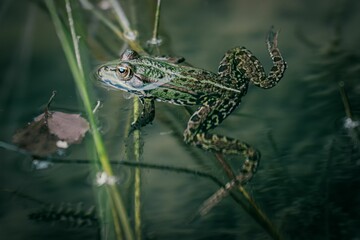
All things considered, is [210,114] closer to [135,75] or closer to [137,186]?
[135,75]

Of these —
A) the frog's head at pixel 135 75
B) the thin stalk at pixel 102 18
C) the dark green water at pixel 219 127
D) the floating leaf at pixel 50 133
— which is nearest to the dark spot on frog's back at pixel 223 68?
the dark green water at pixel 219 127

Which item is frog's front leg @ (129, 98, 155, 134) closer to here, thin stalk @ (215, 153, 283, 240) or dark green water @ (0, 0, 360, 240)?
dark green water @ (0, 0, 360, 240)

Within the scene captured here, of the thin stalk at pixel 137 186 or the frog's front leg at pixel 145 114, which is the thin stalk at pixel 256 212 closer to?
the thin stalk at pixel 137 186

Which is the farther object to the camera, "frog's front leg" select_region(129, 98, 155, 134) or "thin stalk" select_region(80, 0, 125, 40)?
"thin stalk" select_region(80, 0, 125, 40)

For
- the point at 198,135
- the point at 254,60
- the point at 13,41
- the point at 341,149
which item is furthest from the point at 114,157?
the point at 13,41

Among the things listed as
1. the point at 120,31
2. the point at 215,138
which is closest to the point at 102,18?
the point at 120,31

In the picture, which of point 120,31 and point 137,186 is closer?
point 137,186

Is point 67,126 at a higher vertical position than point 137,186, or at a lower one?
higher

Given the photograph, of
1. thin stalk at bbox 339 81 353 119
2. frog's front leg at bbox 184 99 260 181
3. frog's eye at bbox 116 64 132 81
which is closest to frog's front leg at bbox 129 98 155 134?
frog's eye at bbox 116 64 132 81
